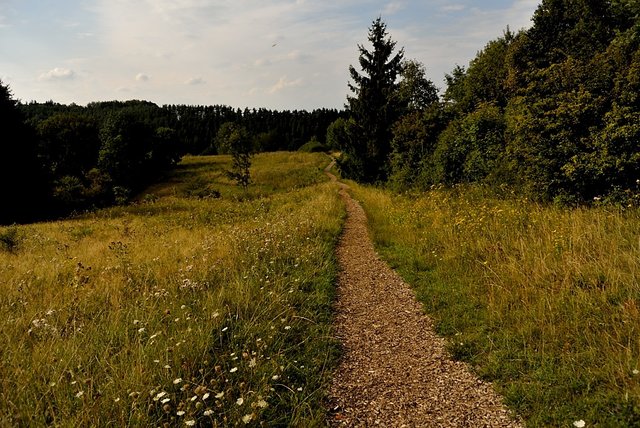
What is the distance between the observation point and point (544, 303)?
4934 mm

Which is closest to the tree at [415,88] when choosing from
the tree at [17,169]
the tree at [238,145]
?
the tree at [238,145]

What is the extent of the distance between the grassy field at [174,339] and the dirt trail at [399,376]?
12.3 inches

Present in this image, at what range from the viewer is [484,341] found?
4660 millimetres

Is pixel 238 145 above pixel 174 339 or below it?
above

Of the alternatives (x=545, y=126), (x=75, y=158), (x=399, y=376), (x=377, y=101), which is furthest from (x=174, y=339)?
(x=75, y=158)

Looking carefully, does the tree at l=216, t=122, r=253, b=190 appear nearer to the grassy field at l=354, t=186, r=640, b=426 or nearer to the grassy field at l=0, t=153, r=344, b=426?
the grassy field at l=0, t=153, r=344, b=426

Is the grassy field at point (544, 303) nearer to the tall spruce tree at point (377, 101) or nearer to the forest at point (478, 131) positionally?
the forest at point (478, 131)

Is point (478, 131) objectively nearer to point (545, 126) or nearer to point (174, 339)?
point (545, 126)

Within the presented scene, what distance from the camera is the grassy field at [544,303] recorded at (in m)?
3.43

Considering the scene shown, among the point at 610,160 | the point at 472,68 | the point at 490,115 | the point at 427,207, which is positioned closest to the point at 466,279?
the point at 610,160

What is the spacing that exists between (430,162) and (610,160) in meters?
10.1

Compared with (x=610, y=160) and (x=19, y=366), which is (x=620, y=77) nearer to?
(x=610, y=160)

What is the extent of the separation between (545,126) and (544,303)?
7.24 metres

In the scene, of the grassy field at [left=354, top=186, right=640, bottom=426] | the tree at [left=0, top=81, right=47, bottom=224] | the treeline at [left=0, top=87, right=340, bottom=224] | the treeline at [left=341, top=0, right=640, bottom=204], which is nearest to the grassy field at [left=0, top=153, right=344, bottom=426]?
the grassy field at [left=354, top=186, right=640, bottom=426]
